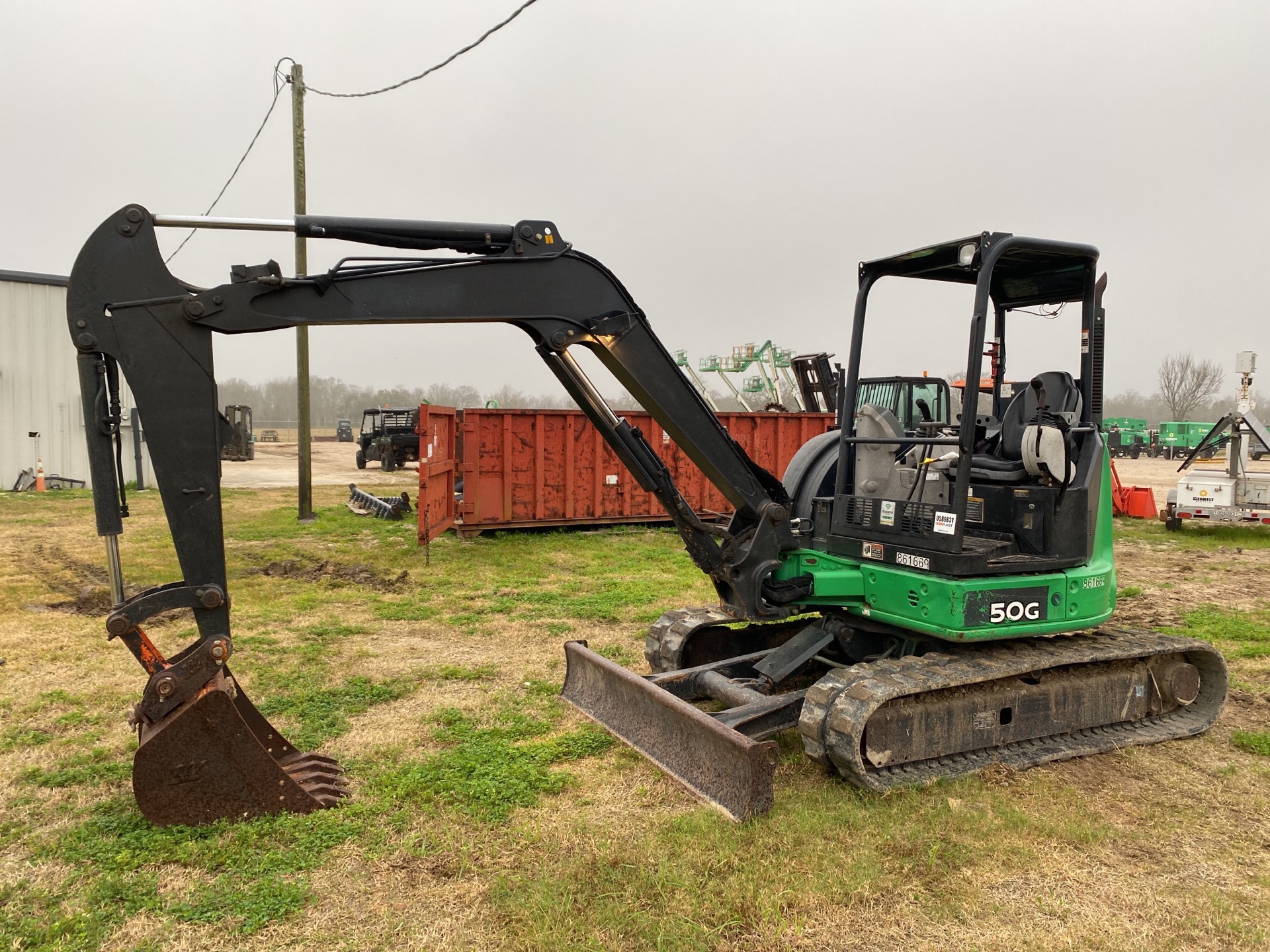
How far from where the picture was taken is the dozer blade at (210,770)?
4.05m

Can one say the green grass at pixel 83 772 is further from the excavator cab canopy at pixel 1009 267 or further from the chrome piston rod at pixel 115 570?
the excavator cab canopy at pixel 1009 267

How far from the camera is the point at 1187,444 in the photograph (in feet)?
156

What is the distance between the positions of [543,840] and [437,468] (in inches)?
336

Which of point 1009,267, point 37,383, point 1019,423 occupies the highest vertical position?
point 1009,267

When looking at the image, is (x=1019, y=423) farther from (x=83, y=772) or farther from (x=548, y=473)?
(x=548, y=473)

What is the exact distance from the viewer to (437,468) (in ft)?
39.8

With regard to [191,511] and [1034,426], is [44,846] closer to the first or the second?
[191,511]

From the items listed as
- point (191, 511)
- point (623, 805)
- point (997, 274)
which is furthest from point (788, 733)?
point (191, 511)

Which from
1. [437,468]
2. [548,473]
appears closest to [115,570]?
[437,468]

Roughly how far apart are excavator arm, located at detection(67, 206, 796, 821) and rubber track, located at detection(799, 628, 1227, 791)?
1982 mm

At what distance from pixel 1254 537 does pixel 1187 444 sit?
37913 mm

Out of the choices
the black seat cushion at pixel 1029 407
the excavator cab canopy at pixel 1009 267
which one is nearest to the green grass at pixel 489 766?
the black seat cushion at pixel 1029 407

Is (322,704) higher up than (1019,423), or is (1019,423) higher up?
(1019,423)

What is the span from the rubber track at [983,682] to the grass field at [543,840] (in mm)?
117
